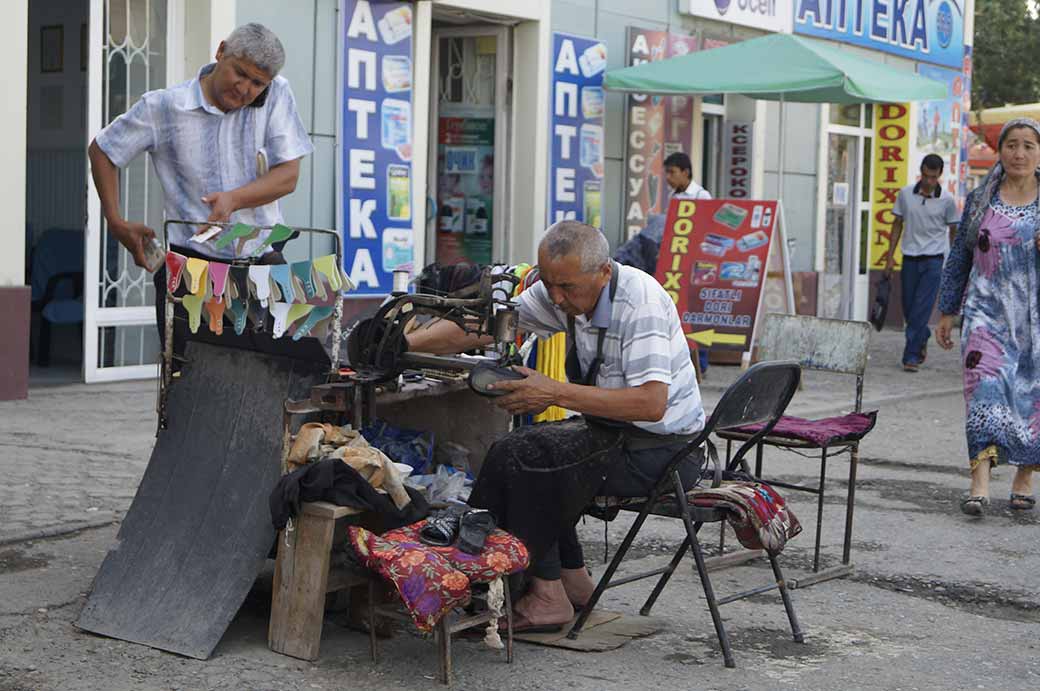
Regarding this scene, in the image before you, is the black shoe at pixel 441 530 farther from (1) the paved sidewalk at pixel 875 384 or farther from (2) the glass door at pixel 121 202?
(1) the paved sidewalk at pixel 875 384

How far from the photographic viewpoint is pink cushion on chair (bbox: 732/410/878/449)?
5.73 m

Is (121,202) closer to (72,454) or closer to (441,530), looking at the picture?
(72,454)

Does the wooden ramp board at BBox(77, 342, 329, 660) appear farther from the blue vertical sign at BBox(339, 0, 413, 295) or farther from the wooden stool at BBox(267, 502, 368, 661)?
the blue vertical sign at BBox(339, 0, 413, 295)

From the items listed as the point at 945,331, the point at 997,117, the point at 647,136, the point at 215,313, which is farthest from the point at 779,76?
the point at 215,313

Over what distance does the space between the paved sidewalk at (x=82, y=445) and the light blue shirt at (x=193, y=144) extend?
4.96ft

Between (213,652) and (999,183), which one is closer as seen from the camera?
(213,652)

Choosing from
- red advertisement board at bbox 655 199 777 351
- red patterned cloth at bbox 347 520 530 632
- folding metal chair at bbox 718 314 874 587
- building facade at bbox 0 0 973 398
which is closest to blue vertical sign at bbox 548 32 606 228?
building facade at bbox 0 0 973 398

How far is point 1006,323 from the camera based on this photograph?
746 cm

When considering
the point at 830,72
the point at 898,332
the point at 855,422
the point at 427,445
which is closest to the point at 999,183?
the point at 855,422

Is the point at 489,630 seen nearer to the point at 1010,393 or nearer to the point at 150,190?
the point at 1010,393

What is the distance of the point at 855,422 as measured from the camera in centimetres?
599

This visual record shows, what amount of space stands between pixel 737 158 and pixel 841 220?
Answer: 3.01 metres

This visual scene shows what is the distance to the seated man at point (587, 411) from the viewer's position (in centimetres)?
474

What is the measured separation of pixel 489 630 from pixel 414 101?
8066mm
